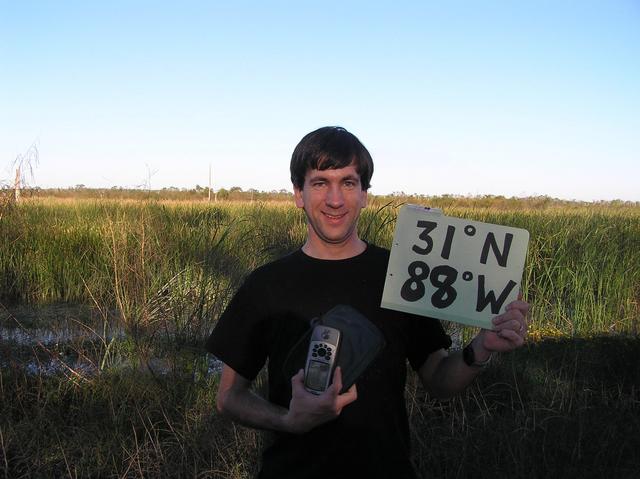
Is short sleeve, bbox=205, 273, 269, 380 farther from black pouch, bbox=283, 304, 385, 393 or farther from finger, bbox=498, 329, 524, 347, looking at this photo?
finger, bbox=498, 329, 524, 347

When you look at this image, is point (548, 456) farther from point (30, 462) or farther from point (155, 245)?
point (155, 245)

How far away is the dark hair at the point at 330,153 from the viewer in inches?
56.9

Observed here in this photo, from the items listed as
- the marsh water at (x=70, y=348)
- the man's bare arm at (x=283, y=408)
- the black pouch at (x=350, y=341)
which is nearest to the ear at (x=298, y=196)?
the black pouch at (x=350, y=341)

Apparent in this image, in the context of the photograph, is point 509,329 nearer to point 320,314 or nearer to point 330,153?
point 320,314

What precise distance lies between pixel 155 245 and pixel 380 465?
4.14 meters

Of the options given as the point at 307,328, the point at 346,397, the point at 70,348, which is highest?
the point at 307,328

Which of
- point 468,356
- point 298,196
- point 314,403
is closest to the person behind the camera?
point 314,403

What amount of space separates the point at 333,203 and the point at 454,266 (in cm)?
37

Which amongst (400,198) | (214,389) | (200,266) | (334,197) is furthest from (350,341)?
(400,198)

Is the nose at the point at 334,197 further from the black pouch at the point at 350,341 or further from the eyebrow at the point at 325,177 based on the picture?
the black pouch at the point at 350,341

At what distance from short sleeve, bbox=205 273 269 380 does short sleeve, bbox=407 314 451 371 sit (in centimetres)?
38

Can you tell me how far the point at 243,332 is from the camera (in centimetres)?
145

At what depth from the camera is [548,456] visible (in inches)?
109

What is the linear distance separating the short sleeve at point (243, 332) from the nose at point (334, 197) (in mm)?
278
